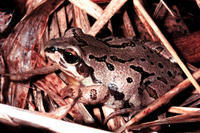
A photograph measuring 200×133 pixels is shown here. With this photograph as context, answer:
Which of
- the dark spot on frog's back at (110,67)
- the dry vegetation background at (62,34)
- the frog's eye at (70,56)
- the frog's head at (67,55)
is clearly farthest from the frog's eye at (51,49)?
the dark spot on frog's back at (110,67)

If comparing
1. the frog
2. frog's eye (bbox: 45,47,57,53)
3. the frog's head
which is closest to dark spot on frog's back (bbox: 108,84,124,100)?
the frog

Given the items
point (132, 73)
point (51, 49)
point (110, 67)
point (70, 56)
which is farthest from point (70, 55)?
point (132, 73)

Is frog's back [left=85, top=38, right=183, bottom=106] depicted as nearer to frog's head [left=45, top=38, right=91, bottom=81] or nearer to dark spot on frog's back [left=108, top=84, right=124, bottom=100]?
dark spot on frog's back [left=108, top=84, right=124, bottom=100]

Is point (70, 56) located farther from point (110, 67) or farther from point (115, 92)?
point (115, 92)

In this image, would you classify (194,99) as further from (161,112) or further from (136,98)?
(136,98)

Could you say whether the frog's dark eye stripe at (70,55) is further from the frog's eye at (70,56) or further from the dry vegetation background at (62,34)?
the dry vegetation background at (62,34)

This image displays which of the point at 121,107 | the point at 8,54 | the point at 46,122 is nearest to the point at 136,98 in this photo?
Result: the point at 121,107

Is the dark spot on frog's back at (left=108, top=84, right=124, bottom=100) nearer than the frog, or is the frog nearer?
the frog
